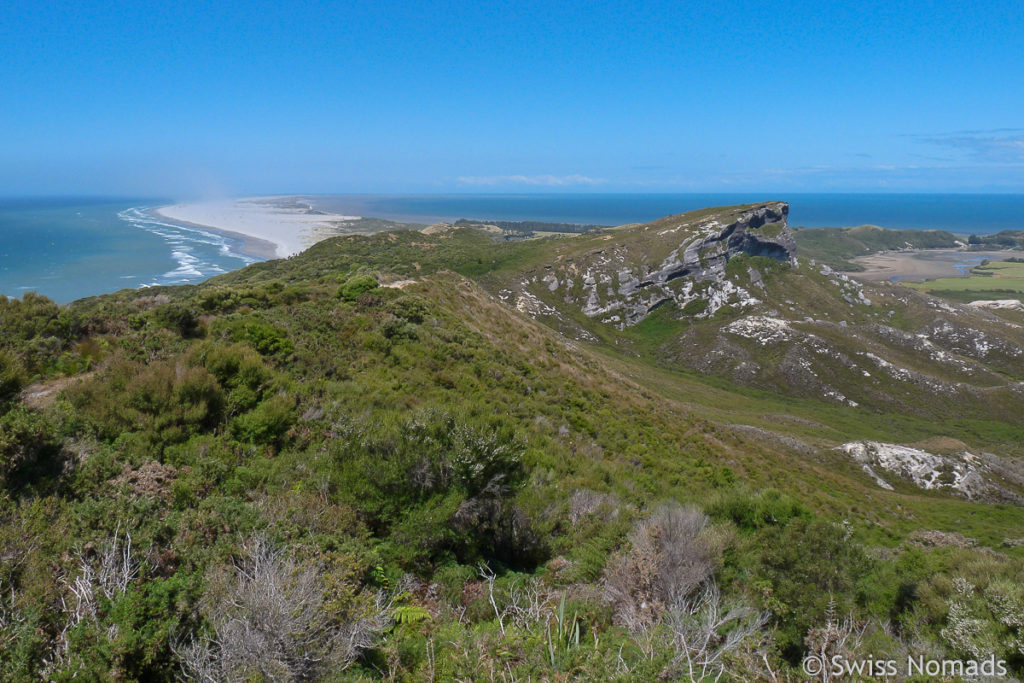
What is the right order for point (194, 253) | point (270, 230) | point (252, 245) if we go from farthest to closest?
point (270, 230) → point (252, 245) → point (194, 253)

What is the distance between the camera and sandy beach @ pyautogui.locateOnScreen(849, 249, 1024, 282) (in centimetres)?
13662

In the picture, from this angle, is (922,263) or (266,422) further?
(922,263)

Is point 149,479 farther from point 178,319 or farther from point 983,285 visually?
point 983,285

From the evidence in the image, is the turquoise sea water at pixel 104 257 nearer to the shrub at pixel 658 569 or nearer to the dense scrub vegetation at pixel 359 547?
the dense scrub vegetation at pixel 359 547

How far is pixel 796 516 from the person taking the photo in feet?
32.0

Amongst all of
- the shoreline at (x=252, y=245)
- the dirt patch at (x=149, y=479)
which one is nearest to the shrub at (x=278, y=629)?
the dirt patch at (x=149, y=479)

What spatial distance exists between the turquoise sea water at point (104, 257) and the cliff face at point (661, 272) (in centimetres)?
5466

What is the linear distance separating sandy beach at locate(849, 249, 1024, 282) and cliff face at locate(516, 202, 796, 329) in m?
67.3

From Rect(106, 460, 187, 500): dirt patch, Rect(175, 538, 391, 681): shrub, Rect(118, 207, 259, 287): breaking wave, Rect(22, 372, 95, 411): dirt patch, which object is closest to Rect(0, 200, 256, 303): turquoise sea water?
Rect(118, 207, 259, 287): breaking wave

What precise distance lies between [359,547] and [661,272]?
238 ft

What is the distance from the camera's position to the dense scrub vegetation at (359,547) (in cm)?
439

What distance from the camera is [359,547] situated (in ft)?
20.8

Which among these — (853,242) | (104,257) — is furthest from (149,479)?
(853,242)

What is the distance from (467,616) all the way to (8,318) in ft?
42.9
